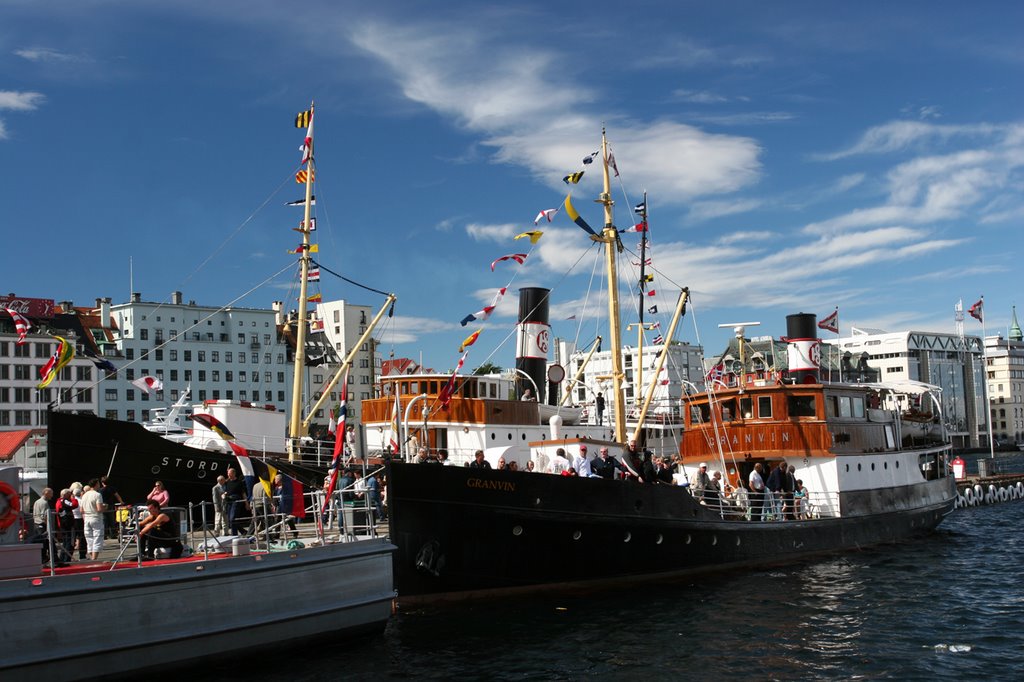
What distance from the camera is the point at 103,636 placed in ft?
42.5

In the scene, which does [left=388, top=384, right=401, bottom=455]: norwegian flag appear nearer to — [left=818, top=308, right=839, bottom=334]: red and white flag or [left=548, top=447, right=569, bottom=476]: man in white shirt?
[left=548, top=447, right=569, bottom=476]: man in white shirt

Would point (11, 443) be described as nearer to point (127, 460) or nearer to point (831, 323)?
point (127, 460)

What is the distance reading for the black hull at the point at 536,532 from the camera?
18875 mm

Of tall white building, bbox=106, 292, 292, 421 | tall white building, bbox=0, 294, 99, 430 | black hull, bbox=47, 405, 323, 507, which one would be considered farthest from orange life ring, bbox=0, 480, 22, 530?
tall white building, bbox=106, 292, 292, 421

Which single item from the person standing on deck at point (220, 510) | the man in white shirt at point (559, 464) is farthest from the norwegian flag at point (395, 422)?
the person standing on deck at point (220, 510)

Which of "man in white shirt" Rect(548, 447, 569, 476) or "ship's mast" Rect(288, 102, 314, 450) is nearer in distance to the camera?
"man in white shirt" Rect(548, 447, 569, 476)

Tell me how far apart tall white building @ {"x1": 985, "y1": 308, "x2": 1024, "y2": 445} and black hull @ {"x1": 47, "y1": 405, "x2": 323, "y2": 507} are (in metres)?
143

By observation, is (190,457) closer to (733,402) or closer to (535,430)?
(535,430)

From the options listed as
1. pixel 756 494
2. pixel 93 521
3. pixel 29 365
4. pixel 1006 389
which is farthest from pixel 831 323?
pixel 1006 389

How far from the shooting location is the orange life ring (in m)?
13.5

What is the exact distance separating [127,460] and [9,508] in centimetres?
1205

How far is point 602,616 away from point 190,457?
45.1 ft

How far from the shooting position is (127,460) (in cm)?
2528

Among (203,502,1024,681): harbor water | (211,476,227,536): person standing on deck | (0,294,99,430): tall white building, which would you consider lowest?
(203,502,1024,681): harbor water
